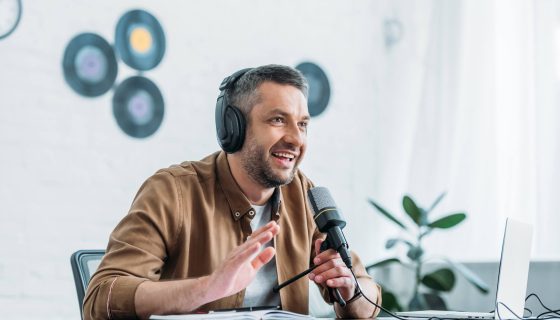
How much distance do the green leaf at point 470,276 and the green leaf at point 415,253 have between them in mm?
110

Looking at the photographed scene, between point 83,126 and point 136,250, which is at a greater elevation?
point 83,126

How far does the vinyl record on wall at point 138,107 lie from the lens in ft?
9.45

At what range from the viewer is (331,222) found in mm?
1459

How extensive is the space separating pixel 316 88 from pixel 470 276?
1.12 meters

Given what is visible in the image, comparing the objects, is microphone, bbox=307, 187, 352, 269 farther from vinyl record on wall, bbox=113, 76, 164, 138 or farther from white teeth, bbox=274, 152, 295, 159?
vinyl record on wall, bbox=113, 76, 164, 138

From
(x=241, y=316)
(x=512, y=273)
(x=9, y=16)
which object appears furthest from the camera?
(x=9, y=16)

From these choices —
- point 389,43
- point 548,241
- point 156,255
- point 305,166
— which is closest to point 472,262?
point 548,241

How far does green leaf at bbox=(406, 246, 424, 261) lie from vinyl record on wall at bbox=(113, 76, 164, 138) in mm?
1188

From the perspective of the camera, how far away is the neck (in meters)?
1.78

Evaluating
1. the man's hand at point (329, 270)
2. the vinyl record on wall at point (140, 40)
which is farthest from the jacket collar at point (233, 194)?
the vinyl record on wall at point (140, 40)

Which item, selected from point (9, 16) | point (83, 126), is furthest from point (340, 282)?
point (9, 16)

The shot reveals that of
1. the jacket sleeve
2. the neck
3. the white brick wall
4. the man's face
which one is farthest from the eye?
the white brick wall

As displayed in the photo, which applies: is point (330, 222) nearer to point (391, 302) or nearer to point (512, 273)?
point (512, 273)

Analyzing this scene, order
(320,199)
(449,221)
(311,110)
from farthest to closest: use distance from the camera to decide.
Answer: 1. (311,110)
2. (449,221)
3. (320,199)
